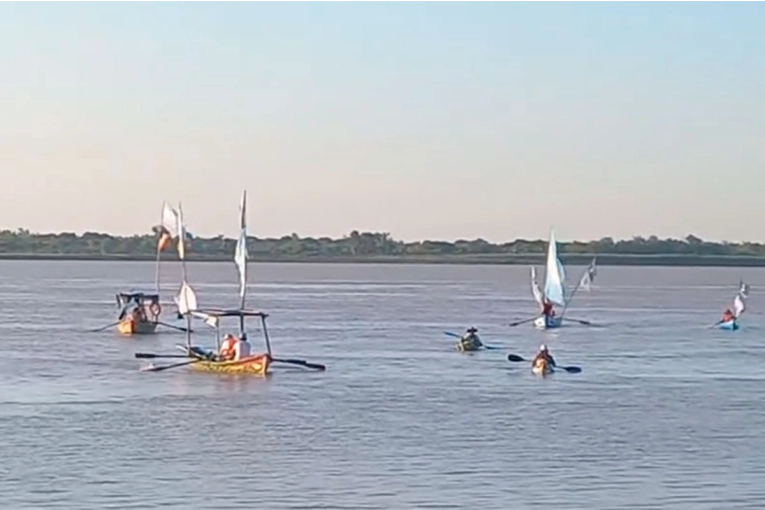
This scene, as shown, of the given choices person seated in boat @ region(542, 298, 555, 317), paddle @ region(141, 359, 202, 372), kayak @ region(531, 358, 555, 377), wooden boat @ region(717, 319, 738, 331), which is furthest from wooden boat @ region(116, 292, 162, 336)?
wooden boat @ region(717, 319, 738, 331)

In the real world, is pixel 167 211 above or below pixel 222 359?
above

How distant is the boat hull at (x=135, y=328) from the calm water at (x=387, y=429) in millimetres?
3324

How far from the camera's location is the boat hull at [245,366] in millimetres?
51594

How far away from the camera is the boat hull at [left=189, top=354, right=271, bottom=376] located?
2031 inches

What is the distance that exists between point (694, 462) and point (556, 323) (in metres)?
53.7

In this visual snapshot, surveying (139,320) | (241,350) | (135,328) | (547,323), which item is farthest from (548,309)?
(241,350)

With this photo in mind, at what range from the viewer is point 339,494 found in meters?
29.8

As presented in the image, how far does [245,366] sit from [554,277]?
33622mm

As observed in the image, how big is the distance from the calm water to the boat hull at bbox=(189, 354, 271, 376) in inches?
27.6

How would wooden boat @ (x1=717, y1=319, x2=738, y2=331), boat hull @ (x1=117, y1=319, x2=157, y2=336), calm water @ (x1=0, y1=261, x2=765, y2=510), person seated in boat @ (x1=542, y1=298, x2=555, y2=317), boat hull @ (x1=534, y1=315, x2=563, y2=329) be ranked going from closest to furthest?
calm water @ (x1=0, y1=261, x2=765, y2=510), boat hull @ (x1=117, y1=319, x2=157, y2=336), boat hull @ (x1=534, y1=315, x2=563, y2=329), person seated in boat @ (x1=542, y1=298, x2=555, y2=317), wooden boat @ (x1=717, y1=319, x2=738, y2=331)

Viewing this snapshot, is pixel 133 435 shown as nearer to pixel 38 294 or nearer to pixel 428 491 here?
pixel 428 491

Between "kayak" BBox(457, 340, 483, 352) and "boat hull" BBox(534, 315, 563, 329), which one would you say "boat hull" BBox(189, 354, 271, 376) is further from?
"boat hull" BBox(534, 315, 563, 329)

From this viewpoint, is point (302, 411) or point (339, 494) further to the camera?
point (302, 411)

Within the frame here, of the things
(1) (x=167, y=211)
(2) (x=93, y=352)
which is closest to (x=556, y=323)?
(2) (x=93, y=352)
